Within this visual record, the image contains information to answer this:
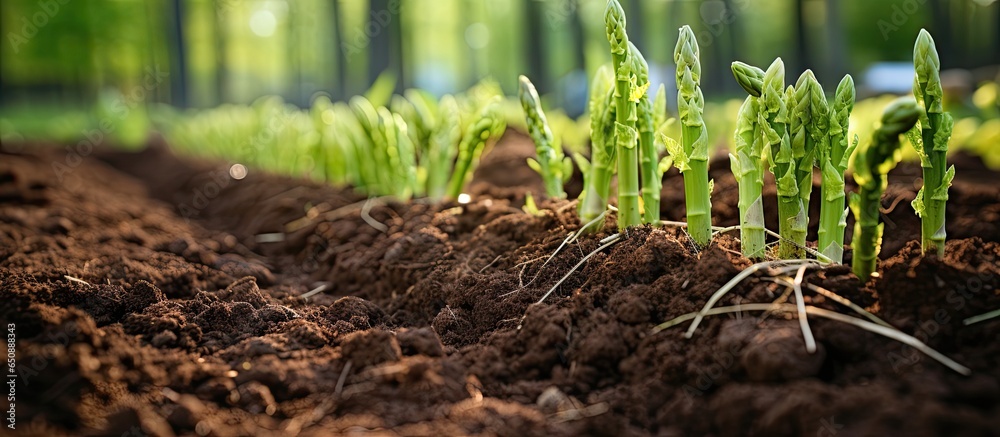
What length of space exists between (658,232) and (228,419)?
49.8 inches

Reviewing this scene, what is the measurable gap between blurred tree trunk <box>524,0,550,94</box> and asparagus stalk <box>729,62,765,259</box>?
1173 cm

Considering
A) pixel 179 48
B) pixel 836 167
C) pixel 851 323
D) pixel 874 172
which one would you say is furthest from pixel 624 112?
pixel 179 48

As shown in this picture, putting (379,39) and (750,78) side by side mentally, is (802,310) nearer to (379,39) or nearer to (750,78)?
(750,78)

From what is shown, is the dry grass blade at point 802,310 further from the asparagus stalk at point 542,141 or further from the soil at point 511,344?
the asparagus stalk at point 542,141

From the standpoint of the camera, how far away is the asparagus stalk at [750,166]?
197 centimetres

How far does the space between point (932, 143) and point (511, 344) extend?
1.22 m

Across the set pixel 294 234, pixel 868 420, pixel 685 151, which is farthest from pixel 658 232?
pixel 294 234

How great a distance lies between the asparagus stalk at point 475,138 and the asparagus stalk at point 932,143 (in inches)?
68.8

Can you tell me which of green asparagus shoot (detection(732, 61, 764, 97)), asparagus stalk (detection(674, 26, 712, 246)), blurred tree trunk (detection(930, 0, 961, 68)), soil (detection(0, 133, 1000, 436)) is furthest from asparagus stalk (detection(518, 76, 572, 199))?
blurred tree trunk (detection(930, 0, 961, 68))

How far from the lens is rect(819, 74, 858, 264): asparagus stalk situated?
1904mm

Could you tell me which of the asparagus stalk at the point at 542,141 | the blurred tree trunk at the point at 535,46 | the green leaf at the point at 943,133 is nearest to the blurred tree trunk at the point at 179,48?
the blurred tree trunk at the point at 535,46

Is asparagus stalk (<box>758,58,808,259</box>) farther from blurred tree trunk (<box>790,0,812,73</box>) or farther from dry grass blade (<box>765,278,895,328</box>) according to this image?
blurred tree trunk (<box>790,0,812,73</box>)

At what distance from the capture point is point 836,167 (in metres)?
1.96

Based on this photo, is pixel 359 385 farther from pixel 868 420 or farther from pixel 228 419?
pixel 868 420
